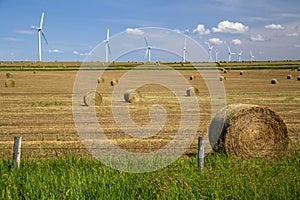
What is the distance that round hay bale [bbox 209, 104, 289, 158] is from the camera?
37.3ft

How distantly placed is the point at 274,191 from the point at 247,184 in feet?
1.56

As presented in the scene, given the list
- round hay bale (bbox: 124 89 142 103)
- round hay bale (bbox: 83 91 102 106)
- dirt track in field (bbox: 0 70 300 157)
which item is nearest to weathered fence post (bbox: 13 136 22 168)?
dirt track in field (bbox: 0 70 300 157)

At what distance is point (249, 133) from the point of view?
1166 cm

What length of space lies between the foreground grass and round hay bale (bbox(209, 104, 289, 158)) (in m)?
2.31

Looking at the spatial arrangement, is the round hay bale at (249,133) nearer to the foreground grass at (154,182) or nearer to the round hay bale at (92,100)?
the foreground grass at (154,182)

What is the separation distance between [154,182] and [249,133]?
4.73m

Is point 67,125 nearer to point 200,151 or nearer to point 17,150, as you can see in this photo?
point 17,150

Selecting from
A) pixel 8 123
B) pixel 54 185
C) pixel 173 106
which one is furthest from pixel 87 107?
pixel 54 185

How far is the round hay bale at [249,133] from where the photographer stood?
11.4 m

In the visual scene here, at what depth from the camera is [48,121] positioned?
1844 cm

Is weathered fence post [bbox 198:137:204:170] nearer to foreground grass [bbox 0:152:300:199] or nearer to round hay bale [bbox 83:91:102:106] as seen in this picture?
foreground grass [bbox 0:152:300:199]

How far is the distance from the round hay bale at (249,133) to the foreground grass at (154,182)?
231 centimetres

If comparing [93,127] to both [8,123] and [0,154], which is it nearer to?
[8,123]

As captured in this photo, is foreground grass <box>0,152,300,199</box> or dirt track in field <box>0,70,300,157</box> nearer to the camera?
foreground grass <box>0,152,300,199</box>
